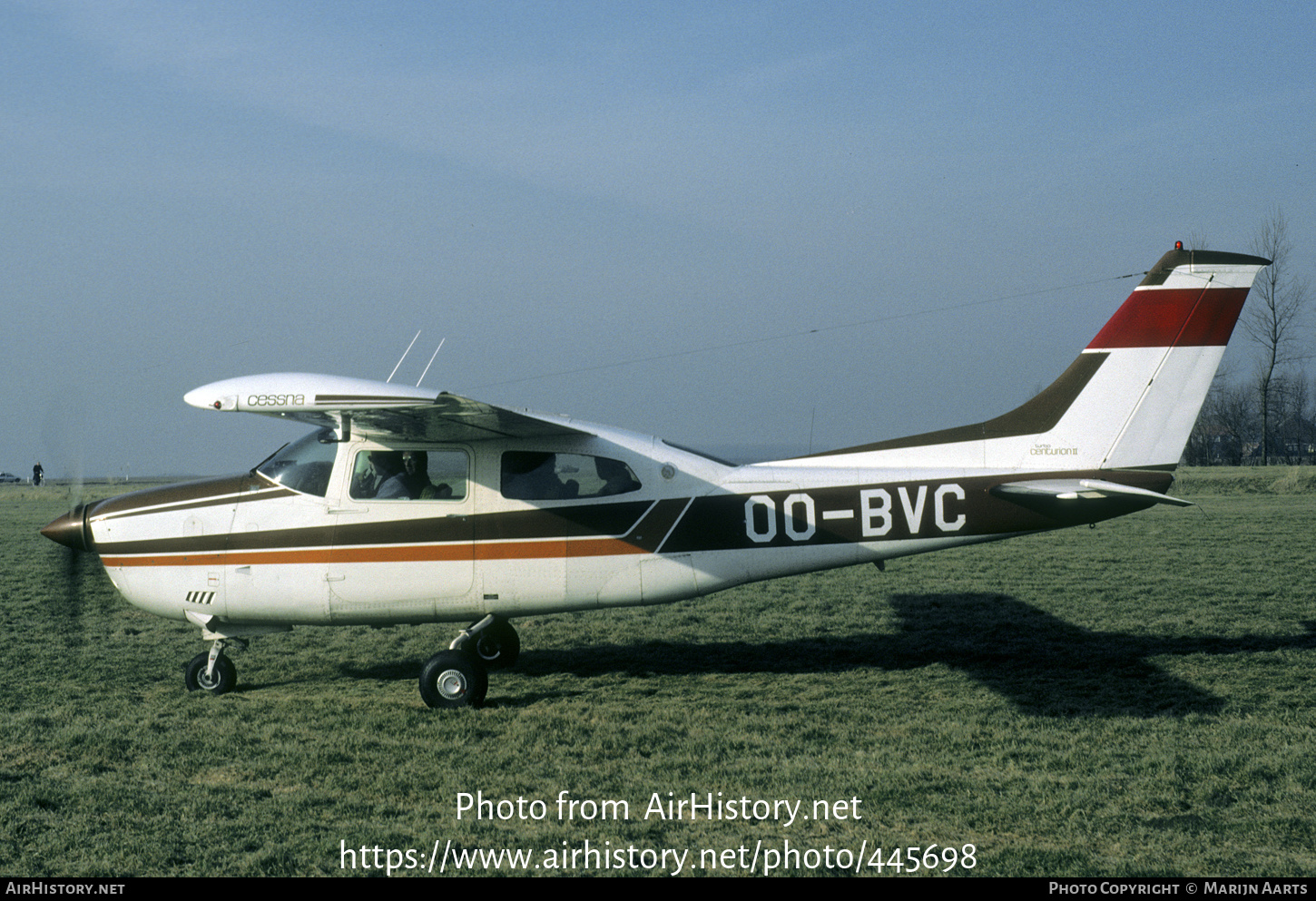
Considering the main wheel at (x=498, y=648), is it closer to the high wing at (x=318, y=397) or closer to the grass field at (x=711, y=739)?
the grass field at (x=711, y=739)

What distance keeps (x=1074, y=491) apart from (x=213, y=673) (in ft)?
23.2

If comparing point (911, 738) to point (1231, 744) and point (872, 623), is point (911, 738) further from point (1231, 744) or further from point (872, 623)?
point (872, 623)

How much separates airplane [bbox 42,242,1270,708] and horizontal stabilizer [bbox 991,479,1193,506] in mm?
32

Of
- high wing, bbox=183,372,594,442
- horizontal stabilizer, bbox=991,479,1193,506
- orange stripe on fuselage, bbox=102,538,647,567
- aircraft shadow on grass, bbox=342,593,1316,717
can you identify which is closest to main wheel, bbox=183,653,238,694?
orange stripe on fuselage, bbox=102,538,647,567

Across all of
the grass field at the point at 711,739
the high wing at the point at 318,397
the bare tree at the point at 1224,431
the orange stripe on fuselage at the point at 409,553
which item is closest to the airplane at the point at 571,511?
the orange stripe on fuselage at the point at 409,553

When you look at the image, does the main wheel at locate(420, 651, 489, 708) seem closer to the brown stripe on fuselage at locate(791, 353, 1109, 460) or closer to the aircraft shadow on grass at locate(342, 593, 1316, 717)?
the aircraft shadow on grass at locate(342, 593, 1316, 717)

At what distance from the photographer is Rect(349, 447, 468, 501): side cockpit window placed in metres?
7.33

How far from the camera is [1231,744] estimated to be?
5.80 m

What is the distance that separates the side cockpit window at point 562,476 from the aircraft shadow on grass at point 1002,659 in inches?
65.7

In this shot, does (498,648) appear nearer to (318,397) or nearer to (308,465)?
(308,465)

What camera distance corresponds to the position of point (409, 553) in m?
7.25

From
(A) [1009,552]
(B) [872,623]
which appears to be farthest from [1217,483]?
(B) [872,623]

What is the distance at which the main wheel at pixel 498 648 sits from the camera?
852 centimetres

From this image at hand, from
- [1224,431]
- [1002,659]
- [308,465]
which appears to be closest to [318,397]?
[308,465]
